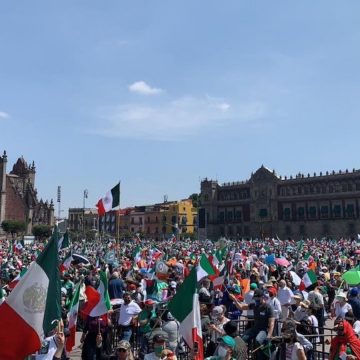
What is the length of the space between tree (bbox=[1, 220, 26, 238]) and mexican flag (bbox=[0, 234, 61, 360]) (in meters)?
76.9

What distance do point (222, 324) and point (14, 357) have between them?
3875 mm

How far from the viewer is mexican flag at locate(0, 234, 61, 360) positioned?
5148 millimetres

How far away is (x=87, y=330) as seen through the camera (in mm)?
9055

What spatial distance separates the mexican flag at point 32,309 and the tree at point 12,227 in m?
76.9

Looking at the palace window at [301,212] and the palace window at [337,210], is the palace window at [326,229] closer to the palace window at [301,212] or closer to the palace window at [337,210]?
the palace window at [337,210]

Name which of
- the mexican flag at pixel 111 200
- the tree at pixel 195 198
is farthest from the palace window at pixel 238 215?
the mexican flag at pixel 111 200

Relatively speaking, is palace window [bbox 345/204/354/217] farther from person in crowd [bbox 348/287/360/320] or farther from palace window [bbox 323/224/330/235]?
person in crowd [bbox 348/287/360/320]

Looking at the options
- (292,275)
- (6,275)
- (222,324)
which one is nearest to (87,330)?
(222,324)

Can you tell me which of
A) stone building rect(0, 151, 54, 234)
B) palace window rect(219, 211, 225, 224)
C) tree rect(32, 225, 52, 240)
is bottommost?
tree rect(32, 225, 52, 240)

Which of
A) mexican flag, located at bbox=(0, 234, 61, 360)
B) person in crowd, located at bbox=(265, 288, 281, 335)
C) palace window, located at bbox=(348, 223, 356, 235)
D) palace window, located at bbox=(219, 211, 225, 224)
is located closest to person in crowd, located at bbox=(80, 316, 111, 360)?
person in crowd, located at bbox=(265, 288, 281, 335)

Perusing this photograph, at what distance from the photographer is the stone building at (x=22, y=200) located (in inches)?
3329

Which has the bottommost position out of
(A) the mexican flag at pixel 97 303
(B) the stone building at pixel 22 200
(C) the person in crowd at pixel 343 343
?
(C) the person in crowd at pixel 343 343

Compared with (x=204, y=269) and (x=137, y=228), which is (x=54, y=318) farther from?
(x=137, y=228)

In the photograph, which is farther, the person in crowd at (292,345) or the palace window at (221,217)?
the palace window at (221,217)
